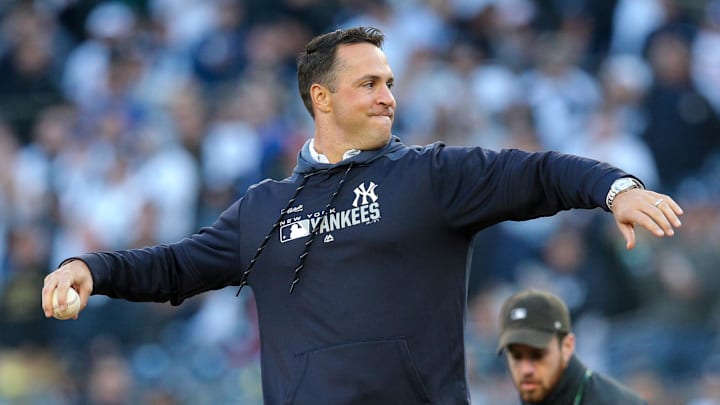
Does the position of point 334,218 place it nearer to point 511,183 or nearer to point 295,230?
point 295,230

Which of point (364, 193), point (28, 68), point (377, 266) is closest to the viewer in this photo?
point (377, 266)

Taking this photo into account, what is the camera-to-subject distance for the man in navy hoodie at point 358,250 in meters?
5.01

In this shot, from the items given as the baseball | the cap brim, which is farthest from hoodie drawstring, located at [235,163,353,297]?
the cap brim

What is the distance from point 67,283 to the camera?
5.00m

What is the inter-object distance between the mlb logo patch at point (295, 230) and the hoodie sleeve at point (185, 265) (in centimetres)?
24

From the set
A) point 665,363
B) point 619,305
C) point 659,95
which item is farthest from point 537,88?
point 665,363

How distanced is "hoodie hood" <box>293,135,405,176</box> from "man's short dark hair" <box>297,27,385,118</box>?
0.25m

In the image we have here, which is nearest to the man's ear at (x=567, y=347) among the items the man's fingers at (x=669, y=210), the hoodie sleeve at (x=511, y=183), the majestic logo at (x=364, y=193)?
the hoodie sleeve at (x=511, y=183)

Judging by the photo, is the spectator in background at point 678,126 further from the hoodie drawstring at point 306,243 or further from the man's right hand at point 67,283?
the man's right hand at point 67,283

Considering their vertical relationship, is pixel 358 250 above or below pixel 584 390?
above

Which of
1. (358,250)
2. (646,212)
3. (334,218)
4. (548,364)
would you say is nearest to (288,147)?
(548,364)

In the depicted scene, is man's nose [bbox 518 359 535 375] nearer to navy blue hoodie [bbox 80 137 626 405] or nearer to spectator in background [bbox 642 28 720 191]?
navy blue hoodie [bbox 80 137 626 405]

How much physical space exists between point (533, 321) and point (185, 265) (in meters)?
1.85

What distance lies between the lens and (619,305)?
1056 centimetres
